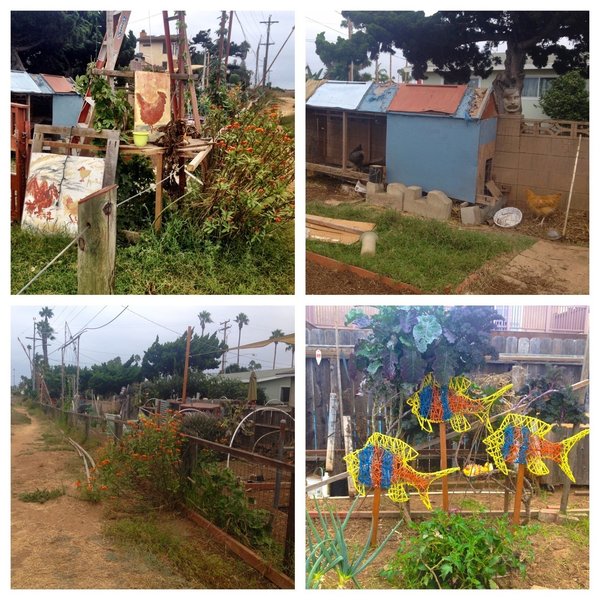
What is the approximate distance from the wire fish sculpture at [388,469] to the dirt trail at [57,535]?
87 centimetres

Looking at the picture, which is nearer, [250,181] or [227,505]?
[227,505]

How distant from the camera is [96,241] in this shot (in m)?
2.77

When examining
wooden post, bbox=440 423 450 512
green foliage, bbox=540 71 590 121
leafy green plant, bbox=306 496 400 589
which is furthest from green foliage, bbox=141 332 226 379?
green foliage, bbox=540 71 590 121

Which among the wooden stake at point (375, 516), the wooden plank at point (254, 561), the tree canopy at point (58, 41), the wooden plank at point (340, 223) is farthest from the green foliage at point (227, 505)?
the tree canopy at point (58, 41)

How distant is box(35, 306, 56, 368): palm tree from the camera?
280cm

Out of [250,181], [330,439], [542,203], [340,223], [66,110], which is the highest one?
[66,110]

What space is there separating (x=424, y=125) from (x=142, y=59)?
4.38 ft

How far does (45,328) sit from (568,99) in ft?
7.82

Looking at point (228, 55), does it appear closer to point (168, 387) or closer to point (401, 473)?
point (168, 387)

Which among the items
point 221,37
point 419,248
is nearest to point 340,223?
point 419,248

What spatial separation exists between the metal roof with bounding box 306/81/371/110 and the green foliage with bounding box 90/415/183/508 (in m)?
1.47

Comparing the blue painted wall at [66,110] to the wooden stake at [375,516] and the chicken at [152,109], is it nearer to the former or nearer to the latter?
the chicken at [152,109]

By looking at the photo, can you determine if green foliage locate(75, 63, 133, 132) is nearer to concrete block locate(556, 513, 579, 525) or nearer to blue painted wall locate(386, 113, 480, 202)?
blue painted wall locate(386, 113, 480, 202)

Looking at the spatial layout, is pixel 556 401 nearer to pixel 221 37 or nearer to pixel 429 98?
pixel 429 98
